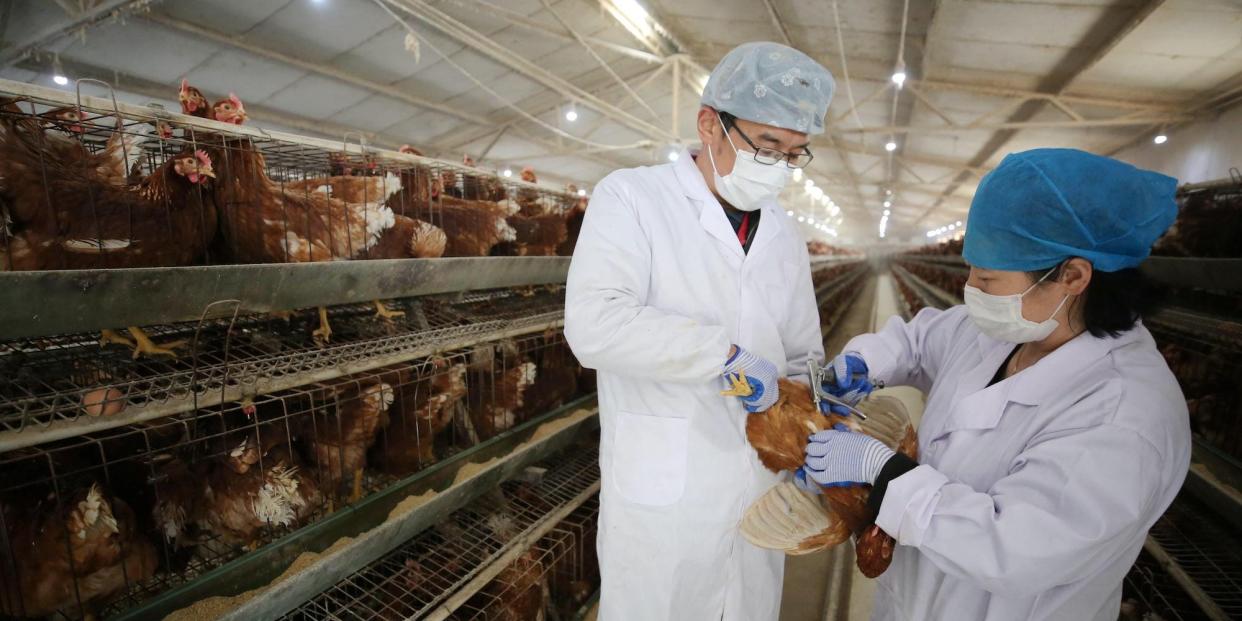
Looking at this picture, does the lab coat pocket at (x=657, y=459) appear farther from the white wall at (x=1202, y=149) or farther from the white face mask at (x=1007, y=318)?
the white wall at (x=1202, y=149)

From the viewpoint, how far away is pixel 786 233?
186cm

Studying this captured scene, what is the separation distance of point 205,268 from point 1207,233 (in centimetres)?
456

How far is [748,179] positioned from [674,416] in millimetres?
825

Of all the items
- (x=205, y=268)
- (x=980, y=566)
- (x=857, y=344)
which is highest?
(x=205, y=268)

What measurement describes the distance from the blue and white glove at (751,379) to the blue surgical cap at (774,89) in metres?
0.77

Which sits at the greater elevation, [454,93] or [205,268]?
[454,93]

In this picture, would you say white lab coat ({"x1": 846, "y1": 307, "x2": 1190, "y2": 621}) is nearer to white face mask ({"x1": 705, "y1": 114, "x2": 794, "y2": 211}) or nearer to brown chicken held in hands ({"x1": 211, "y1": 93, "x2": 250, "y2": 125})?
white face mask ({"x1": 705, "y1": 114, "x2": 794, "y2": 211})

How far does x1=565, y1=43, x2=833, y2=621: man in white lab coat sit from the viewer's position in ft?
4.97

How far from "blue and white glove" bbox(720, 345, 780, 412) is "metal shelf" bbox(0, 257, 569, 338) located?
4.92 feet

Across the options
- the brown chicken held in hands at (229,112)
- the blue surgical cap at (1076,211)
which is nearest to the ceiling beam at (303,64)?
the brown chicken held in hands at (229,112)

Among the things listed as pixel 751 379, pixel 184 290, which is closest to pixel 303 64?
pixel 184 290

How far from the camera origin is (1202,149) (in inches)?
267

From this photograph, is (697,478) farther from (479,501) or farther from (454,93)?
(454,93)

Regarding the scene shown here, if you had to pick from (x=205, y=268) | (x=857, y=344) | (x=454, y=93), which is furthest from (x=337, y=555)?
(x=454, y=93)
